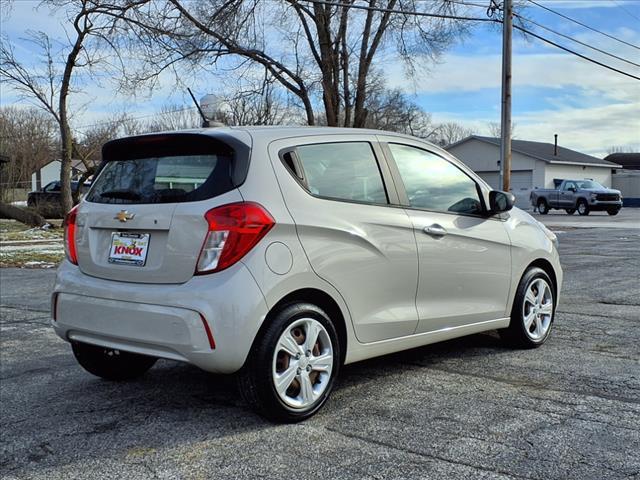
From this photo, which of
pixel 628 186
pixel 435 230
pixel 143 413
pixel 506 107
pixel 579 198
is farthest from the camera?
pixel 628 186

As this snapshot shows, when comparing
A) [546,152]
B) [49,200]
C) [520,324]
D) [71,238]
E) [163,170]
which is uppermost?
[546,152]

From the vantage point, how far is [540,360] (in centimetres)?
530

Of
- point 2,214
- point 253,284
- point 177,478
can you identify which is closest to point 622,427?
point 253,284

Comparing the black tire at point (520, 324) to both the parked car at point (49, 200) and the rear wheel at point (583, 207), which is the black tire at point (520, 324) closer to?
the parked car at point (49, 200)

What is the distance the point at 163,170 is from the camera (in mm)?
4195

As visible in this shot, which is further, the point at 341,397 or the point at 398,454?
the point at 341,397

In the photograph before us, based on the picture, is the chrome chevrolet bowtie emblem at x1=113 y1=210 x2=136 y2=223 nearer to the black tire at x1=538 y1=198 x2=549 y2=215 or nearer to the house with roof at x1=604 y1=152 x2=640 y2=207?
the black tire at x1=538 y1=198 x2=549 y2=215

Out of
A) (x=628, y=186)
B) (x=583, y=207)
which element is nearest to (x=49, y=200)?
(x=583, y=207)

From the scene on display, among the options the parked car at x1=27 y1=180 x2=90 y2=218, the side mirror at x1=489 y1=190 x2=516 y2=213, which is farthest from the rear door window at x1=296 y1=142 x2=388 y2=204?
the parked car at x1=27 y1=180 x2=90 y2=218

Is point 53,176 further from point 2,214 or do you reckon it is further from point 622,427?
point 622,427

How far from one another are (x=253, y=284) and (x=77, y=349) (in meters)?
1.75

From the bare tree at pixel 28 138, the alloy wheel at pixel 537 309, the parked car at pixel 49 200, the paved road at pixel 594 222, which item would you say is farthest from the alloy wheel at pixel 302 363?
the bare tree at pixel 28 138

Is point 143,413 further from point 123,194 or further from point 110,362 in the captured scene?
point 123,194

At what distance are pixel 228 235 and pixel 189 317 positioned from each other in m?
0.49
